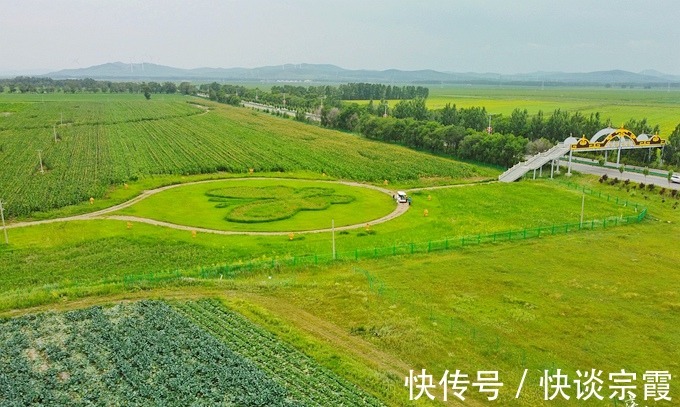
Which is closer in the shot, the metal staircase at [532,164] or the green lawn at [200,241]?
the green lawn at [200,241]

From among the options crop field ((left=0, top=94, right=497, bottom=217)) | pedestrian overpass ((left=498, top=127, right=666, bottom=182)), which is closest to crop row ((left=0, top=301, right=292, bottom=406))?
crop field ((left=0, top=94, right=497, bottom=217))

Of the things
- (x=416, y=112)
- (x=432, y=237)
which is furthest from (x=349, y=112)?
(x=432, y=237)

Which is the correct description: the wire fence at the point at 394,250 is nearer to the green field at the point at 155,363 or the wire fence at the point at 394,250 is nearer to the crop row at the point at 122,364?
the green field at the point at 155,363

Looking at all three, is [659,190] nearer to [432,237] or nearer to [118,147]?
[432,237]

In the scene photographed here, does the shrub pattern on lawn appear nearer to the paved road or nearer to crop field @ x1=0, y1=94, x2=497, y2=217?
crop field @ x1=0, y1=94, x2=497, y2=217

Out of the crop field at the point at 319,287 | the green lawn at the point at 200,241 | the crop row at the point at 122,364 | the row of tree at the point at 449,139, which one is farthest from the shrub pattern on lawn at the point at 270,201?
the row of tree at the point at 449,139

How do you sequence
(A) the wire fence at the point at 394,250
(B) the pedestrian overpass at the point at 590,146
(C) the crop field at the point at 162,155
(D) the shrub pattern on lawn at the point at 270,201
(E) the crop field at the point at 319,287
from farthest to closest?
(B) the pedestrian overpass at the point at 590,146 → (C) the crop field at the point at 162,155 → (D) the shrub pattern on lawn at the point at 270,201 → (A) the wire fence at the point at 394,250 → (E) the crop field at the point at 319,287
